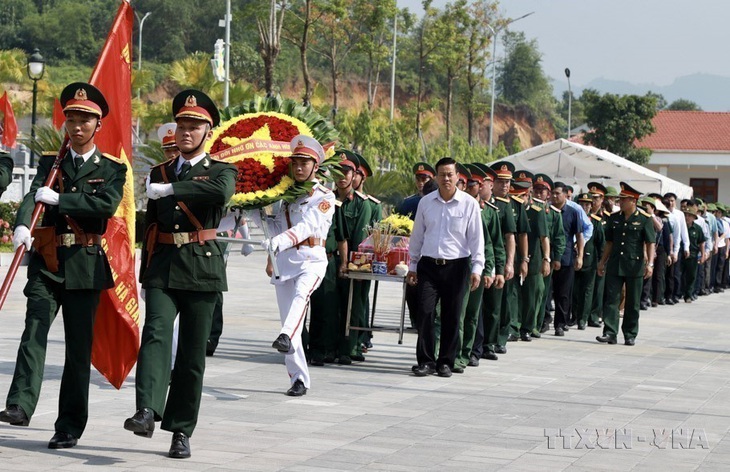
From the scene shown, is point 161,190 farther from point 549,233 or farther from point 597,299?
point 597,299

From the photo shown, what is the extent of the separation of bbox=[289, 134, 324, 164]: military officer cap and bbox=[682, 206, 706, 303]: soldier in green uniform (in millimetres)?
16932

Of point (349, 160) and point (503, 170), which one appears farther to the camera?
point (503, 170)

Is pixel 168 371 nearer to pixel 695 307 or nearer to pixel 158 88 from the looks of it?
pixel 695 307

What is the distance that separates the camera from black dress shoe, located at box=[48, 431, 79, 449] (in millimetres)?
7227

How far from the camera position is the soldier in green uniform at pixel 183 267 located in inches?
285

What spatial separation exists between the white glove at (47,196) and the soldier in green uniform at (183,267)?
533 millimetres

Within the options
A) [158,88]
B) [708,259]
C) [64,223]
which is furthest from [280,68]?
[64,223]

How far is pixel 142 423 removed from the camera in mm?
6965

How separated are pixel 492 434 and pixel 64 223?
3.11 m

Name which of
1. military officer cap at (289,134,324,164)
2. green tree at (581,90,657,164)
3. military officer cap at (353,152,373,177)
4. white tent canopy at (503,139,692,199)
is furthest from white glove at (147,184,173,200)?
green tree at (581,90,657,164)

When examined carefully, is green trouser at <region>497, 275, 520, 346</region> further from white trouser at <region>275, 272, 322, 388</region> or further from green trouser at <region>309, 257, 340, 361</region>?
white trouser at <region>275, 272, 322, 388</region>

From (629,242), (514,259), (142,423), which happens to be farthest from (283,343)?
(629,242)

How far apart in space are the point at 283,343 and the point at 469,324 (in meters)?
3.12

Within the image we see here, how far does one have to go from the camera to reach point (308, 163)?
401 inches
